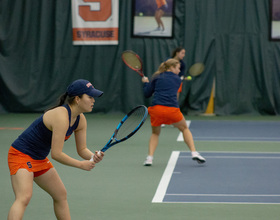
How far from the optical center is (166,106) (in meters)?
7.35

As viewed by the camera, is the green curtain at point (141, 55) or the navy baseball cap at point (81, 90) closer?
the navy baseball cap at point (81, 90)

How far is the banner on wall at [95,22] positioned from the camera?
13.9 metres

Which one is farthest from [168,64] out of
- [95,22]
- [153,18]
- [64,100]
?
[95,22]

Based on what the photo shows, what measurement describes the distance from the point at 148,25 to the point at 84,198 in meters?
8.78

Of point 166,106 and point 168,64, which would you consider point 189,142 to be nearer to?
point 166,106

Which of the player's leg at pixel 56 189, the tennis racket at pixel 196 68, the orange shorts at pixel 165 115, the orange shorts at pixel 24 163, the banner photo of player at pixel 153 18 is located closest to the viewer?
the orange shorts at pixel 24 163

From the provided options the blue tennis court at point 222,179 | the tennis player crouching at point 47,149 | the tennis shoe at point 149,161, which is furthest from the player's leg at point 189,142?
the tennis player crouching at point 47,149

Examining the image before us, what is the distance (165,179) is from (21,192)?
299 centimetres

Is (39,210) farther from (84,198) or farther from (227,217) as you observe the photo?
(227,217)

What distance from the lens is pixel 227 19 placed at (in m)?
13.8

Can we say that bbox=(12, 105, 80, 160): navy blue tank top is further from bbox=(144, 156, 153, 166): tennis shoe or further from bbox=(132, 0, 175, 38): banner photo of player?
bbox=(132, 0, 175, 38): banner photo of player

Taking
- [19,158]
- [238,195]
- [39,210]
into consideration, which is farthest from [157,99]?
[19,158]

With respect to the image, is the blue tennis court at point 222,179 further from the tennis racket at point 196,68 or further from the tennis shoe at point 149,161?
the tennis racket at point 196,68

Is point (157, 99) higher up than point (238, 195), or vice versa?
point (157, 99)
